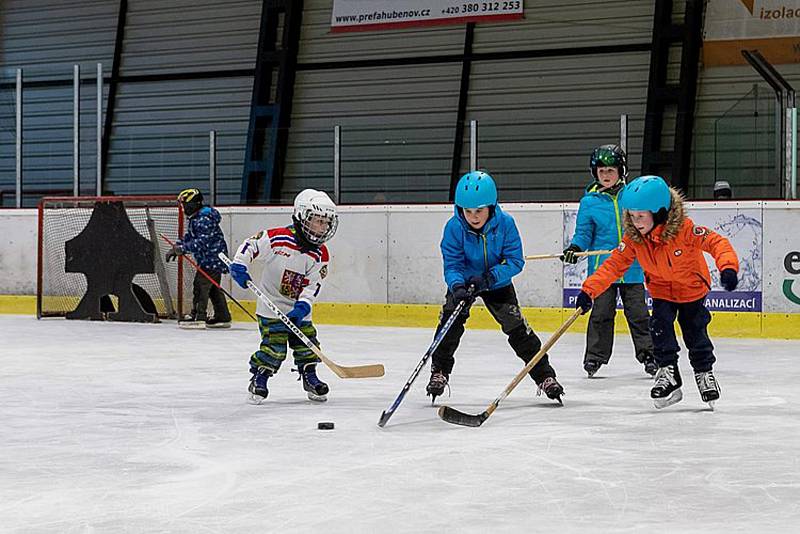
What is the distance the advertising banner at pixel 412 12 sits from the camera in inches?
525

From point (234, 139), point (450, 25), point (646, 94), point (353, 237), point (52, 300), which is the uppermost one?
point (450, 25)

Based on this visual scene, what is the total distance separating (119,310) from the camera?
33.2 feet

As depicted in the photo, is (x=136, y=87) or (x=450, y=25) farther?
(x=136, y=87)

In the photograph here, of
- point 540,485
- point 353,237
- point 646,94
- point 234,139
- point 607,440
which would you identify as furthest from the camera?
point 646,94

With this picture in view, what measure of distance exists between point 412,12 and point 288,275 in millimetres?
9551

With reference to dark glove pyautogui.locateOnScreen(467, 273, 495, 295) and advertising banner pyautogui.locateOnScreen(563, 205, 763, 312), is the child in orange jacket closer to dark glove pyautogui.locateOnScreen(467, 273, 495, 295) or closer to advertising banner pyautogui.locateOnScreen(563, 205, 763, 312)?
dark glove pyautogui.locateOnScreen(467, 273, 495, 295)

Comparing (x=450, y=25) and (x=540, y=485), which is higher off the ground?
(x=450, y=25)

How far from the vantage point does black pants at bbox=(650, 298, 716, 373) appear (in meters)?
4.56

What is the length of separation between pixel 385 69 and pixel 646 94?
3383 mm

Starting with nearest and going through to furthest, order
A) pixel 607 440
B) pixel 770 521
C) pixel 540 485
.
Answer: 1. pixel 770 521
2. pixel 540 485
3. pixel 607 440

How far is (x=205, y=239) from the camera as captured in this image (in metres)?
9.37

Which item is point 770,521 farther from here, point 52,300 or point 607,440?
point 52,300

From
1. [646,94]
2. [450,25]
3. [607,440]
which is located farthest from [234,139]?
[607,440]

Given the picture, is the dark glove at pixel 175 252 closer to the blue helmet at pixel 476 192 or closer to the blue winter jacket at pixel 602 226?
the blue winter jacket at pixel 602 226
